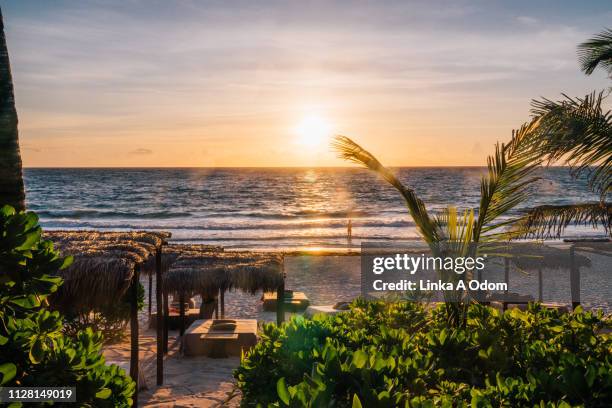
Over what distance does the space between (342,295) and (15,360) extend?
15945 millimetres

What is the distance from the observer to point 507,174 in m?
5.21

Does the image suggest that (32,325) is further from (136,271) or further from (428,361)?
(136,271)

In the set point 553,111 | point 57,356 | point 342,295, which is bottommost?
point 342,295

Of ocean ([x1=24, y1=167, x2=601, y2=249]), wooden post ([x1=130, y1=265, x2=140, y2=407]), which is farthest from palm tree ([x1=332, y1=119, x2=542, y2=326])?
ocean ([x1=24, y1=167, x2=601, y2=249])

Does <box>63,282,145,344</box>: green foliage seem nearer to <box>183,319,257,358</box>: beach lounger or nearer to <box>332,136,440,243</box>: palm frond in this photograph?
<box>183,319,257,358</box>: beach lounger

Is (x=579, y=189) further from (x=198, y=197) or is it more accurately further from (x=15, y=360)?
(x=15, y=360)

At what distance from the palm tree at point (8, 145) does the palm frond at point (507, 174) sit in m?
3.56

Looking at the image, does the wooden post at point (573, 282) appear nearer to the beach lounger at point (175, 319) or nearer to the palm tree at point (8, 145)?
the beach lounger at point (175, 319)

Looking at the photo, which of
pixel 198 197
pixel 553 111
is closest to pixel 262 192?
pixel 198 197

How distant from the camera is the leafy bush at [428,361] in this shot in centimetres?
284

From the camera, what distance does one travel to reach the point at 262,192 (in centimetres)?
7144

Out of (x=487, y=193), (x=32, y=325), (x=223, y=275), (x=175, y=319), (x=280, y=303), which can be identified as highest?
(x=487, y=193)

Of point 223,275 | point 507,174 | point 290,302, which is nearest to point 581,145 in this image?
point 507,174

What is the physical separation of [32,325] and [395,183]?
3.52 m
